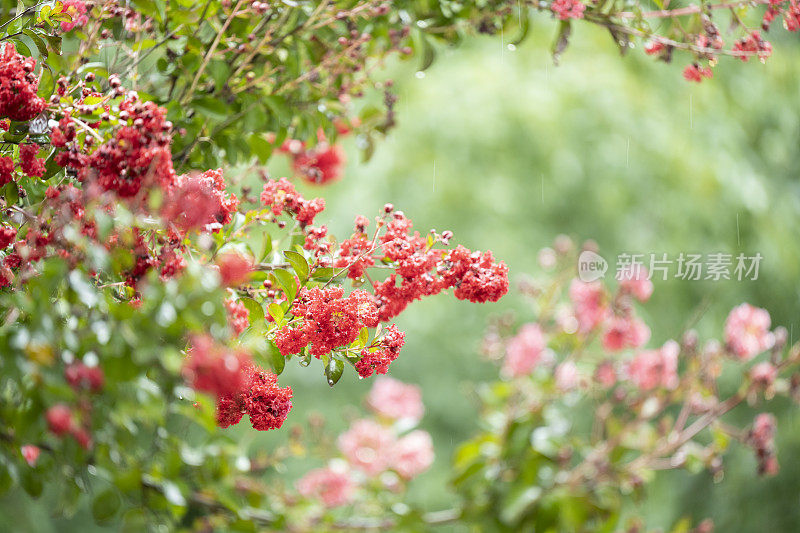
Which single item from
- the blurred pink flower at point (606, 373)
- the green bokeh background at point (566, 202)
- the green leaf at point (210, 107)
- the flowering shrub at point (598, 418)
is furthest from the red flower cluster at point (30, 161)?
the green bokeh background at point (566, 202)

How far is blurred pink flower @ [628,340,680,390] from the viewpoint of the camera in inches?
62.7

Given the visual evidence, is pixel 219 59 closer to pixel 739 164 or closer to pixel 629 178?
pixel 629 178

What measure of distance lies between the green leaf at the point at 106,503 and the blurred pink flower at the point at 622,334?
128cm

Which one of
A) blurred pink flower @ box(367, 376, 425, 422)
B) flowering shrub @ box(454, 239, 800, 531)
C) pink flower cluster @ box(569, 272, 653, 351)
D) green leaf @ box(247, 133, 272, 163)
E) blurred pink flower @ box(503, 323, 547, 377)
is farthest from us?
blurred pink flower @ box(367, 376, 425, 422)

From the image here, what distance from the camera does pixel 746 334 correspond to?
61.3 inches

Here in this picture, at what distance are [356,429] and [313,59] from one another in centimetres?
132

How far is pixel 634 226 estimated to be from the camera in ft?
9.86

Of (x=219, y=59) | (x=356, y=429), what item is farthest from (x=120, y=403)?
(x=356, y=429)

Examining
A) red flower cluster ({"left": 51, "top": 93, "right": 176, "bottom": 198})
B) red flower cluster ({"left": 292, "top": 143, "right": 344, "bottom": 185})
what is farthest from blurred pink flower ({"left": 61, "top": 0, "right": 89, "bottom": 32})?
red flower cluster ({"left": 292, "top": 143, "right": 344, "bottom": 185})

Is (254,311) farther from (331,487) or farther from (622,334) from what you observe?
(331,487)

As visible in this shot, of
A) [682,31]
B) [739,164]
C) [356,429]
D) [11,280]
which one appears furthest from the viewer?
[739,164]

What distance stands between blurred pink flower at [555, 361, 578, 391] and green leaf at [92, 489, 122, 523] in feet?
3.57

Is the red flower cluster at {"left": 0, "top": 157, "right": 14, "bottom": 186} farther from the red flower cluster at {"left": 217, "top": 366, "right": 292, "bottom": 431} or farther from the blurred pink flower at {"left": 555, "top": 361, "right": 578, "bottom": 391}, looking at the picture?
the blurred pink flower at {"left": 555, "top": 361, "right": 578, "bottom": 391}

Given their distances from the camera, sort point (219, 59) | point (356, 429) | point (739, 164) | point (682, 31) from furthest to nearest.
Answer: point (739, 164) → point (356, 429) → point (682, 31) → point (219, 59)
